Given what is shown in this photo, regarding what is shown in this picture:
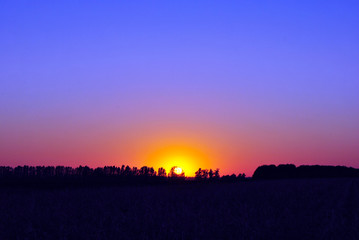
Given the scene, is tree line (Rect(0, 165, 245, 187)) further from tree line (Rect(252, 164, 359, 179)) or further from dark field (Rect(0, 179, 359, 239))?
tree line (Rect(252, 164, 359, 179))

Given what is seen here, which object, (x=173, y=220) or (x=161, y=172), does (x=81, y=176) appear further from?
(x=173, y=220)

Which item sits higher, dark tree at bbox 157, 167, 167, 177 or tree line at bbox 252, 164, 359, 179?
tree line at bbox 252, 164, 359, 179

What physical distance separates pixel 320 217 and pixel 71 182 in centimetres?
2731

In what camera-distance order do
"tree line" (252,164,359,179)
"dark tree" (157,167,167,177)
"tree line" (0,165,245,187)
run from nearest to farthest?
"tree line" (0,165,245,187) < "dark tree" (157,167,167,177) < "tree line" (252,164,359,179)

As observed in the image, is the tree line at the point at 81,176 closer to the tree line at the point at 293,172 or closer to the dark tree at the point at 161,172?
the dark tree at the point at 161,172

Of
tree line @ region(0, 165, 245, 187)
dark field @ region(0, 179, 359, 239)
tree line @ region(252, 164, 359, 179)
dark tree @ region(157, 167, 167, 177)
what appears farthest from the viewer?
tree line @ region(252, 164, 359, 179)

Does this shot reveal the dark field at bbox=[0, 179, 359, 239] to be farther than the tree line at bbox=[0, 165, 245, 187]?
No

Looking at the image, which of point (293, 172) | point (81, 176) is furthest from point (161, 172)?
point (293, 172)

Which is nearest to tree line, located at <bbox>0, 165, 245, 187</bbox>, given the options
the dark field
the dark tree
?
the dark tree

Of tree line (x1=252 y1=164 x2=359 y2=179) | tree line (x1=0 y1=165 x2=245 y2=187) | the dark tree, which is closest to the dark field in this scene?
tree line (x1=0 y1=165 x2=245 y2=187)

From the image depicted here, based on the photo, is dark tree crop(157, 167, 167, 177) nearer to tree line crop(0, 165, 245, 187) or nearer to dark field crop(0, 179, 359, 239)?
tree line crop(0, 165, 245, 187)

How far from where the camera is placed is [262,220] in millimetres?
15461

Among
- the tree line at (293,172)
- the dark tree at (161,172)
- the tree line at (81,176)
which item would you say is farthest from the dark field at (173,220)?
the tree line at (293,172)

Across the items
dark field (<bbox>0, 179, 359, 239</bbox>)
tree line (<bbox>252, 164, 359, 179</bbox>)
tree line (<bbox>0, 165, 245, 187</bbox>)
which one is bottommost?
dark field (<bbox>0, 179, 359, 239</bbox>)
